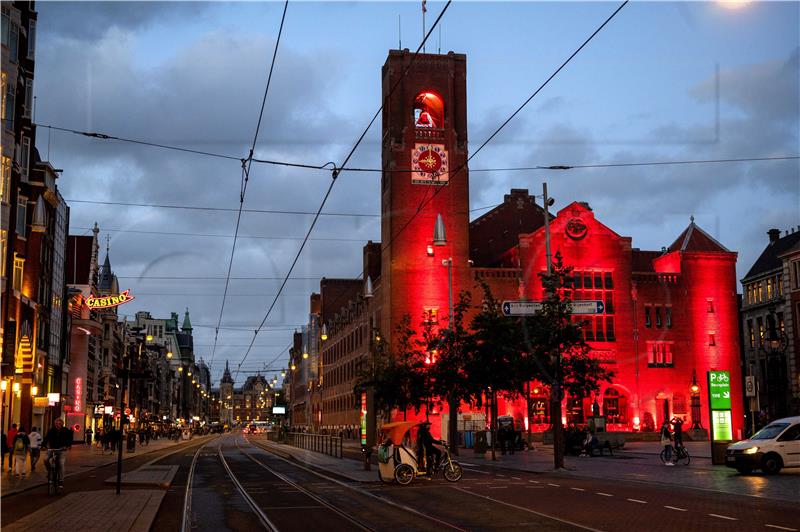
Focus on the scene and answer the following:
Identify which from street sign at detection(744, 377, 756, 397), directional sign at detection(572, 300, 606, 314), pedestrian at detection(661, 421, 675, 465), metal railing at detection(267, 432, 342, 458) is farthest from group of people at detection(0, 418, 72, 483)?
street sign at detection(744, 377, 756, 397)

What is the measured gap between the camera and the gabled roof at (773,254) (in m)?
82.5

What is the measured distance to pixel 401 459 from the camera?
2831cm

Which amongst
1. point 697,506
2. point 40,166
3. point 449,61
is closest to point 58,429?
point 697,506

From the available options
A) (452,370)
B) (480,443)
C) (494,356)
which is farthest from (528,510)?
(480,443)

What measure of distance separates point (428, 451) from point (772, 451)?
11.6 meters

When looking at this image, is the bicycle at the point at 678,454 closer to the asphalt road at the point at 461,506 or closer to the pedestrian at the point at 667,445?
the pedestrian at the point at 667,445

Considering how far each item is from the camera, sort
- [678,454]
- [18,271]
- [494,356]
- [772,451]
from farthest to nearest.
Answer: [18,271] → [494,356] → [678,454] → [772,451]

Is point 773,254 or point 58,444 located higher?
point 773,254

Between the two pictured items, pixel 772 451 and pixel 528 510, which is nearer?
pixel 528 510

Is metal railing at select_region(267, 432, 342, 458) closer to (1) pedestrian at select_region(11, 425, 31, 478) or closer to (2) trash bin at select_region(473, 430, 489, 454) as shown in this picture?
(2) trash bin at select_region(473, 430, 489, 454)

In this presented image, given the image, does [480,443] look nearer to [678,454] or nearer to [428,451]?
[678,454]

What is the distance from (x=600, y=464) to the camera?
3888 centimetres

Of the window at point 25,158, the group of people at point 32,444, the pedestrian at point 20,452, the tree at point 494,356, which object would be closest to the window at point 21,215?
the window at point 25,158

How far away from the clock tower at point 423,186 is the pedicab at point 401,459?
153 feet
